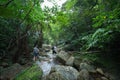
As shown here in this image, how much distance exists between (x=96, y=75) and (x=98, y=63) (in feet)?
3.17

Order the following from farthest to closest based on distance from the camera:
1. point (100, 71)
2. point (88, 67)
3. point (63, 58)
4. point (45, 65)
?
1. point (63, 58)
2. point (45, 65)
3. point (88, 67)
4. point (100, 71)

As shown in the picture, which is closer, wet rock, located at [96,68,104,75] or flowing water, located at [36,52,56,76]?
wet rock, located at [96,68,104,75]

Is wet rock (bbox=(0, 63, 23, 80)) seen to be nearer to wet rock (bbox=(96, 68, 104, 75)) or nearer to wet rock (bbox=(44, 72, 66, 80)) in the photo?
wet rock (bbox=(44, 72, 66, 80))

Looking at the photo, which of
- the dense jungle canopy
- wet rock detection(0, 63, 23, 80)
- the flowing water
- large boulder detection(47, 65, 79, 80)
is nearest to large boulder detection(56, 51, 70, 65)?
the flowing water

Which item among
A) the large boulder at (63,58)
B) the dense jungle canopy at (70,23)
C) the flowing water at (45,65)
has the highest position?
the dense jungle canopy at (70,23)

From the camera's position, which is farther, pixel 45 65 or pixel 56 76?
pixel 45 65

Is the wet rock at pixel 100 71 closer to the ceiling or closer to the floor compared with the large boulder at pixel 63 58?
closer to the floor

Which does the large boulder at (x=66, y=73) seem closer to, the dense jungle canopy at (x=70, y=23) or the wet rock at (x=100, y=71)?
the wet rock at (x=100, y=71)

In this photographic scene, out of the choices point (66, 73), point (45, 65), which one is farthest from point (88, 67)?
point (45, 65)

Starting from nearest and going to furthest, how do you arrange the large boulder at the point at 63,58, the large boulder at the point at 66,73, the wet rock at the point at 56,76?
the wet rock at the point at 56,76 < the large boulder at the point at 66,73 < the large boulder at the point at 63,58

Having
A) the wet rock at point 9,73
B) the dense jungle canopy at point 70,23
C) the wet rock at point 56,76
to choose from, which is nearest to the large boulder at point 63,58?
the dense jungle canopy at point 70,23

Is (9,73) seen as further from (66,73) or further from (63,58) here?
(63,58)

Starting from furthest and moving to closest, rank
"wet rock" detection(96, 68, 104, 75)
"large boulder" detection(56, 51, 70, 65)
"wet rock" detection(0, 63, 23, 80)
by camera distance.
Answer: "large boulder" detection(56, 51, 70, 65) < "wet rock" detection(96, 68, 104, 75) < "wet rock" detection(0, 63, 23, 80)

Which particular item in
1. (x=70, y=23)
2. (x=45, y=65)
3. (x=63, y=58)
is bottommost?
(x=45, y=65)
